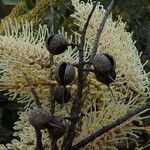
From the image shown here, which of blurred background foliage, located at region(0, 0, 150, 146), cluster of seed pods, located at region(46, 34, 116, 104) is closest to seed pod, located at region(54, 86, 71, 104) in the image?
cluster of seed pods, located at region(46, 34, 116, 104)

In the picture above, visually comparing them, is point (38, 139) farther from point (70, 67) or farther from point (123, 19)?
point (123, 19)

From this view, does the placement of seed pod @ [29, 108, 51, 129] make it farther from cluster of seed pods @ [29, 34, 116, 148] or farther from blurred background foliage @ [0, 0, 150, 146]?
blurred background foliage @ [0, 0, 150, 146]

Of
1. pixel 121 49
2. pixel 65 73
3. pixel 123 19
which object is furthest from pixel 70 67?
pixel 123 19

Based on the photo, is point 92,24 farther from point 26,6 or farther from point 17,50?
point 26,6

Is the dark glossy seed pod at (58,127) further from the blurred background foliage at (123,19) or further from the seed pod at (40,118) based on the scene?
the blurred background foliage at (123,19)

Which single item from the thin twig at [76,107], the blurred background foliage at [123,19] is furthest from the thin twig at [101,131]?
the blurred background foliage at [123,19]

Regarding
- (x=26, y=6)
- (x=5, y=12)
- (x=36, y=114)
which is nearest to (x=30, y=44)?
(x=36, y=114)
